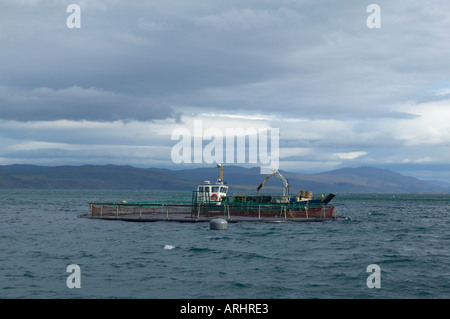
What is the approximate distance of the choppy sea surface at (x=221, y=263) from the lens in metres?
27.2

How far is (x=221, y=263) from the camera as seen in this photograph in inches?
1433

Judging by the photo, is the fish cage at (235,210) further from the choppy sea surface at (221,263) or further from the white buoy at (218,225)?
the white buoy at (218,225)

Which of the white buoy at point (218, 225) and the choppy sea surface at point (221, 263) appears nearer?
the choppy sea surface at point (221, 263)

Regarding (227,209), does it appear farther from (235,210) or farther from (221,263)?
(221,263)

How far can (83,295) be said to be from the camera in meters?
26.0

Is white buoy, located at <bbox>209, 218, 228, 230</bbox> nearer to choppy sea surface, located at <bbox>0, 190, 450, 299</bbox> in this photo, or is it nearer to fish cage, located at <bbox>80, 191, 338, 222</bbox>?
choppy sea surface, located at <bbox>0, 190, 450, 299</bbox>

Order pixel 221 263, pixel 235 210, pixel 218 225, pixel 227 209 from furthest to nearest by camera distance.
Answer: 1. pixel 235 210
2. pixel 227 209
3. pixel 218 225
4. pixel 221 263

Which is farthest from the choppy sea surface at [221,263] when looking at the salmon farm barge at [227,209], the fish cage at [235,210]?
the salmon farm barge at [227,209]

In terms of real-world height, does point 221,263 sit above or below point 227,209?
below

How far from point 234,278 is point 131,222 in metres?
42.0

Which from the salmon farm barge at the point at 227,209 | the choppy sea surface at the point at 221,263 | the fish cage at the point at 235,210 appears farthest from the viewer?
the salmon farm barge at the point at 227,209

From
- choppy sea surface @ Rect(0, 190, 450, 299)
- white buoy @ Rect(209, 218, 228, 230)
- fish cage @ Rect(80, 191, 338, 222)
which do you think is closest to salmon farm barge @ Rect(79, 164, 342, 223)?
fish cage @ Rect(80, 191, 338, 222)

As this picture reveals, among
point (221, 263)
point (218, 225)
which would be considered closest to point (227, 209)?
point (218, 225)

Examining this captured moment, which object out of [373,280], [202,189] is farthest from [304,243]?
[202,189]
